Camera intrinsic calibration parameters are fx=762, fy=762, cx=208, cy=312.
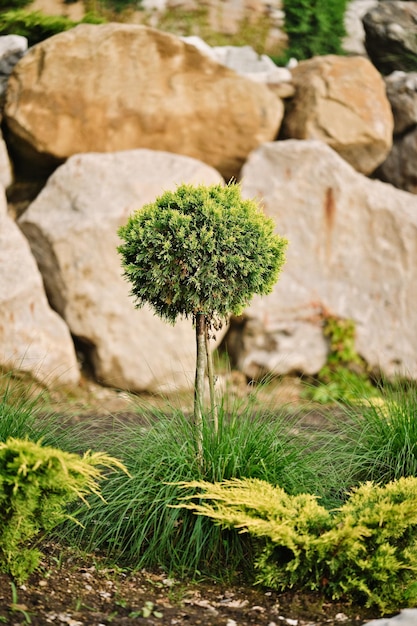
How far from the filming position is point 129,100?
25.5ft

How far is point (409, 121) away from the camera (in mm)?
9484

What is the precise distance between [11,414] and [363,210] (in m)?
5.55

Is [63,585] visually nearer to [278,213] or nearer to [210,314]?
[210,314]

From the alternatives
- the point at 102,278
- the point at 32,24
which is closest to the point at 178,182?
the point at 102,278

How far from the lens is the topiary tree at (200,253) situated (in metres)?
3.68

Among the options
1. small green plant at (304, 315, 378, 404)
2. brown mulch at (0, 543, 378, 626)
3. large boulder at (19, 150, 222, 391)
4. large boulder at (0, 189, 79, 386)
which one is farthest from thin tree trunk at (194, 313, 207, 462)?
small green plant at (304, 315, 378, 404)

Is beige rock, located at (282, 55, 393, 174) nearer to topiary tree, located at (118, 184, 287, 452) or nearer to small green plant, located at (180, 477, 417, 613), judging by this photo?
topiary tree, located at (118, 184, 287, 452)

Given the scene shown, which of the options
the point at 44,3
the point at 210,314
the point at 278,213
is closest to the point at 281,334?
the point at 278,213

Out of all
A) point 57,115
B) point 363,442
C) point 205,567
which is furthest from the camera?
point 57,115

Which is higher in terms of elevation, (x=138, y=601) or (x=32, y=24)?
(x=32, y=24)

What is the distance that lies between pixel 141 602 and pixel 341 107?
664cm

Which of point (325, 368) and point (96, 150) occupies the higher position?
point (96, 150)

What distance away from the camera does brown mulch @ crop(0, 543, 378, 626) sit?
119 inches

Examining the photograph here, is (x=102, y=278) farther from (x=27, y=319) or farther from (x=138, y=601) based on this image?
(x=138, y=601)
